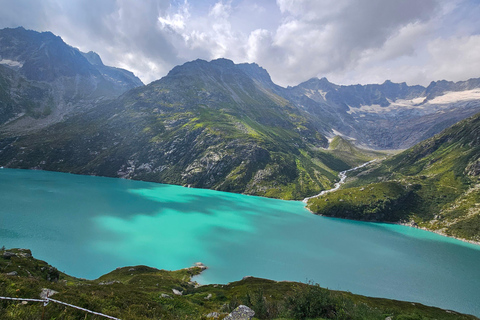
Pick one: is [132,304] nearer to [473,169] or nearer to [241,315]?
[241,315]

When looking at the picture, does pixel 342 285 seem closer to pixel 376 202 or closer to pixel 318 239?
pixel 318 239

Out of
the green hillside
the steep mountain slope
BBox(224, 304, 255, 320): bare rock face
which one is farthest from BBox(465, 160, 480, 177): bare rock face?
BBox(224, 304, 255, 320): bare rock face

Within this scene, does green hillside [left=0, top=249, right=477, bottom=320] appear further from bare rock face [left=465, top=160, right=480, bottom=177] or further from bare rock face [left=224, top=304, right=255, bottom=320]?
bare rock face [left=465, top=160, right=480, bottom=177]

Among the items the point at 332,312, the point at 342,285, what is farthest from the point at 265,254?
the point at 332,312

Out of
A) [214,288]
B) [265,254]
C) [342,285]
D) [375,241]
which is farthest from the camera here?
[375,241]

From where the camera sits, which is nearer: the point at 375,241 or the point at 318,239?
the point at 318,239

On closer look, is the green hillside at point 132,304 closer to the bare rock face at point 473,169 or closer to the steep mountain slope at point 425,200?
the steep mountain slope at point 425,200

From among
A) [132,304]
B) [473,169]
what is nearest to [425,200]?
[473,169]

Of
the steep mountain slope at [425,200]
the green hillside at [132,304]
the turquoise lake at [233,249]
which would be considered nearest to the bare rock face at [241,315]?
the green hillside at [132,304]

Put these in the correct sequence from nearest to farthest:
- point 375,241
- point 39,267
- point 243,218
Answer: point 39,267
point 375,241
point 243,218
